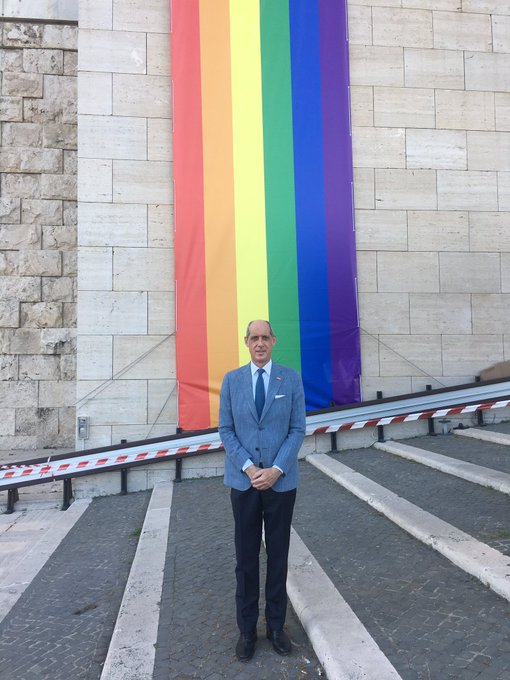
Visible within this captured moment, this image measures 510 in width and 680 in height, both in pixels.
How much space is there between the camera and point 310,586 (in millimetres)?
3496

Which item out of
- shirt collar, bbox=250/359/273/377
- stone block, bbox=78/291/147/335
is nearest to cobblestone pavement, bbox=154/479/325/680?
shirt collar, bbox=250/359/273/377

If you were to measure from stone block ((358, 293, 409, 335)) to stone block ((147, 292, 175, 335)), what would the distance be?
3.04 meters

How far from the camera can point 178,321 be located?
7539 mm

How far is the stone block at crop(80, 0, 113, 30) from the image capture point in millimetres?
7590

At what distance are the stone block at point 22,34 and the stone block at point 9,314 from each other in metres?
4.81

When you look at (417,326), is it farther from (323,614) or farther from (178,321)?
(323,614)

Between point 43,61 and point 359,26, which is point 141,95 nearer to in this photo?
point 43,61

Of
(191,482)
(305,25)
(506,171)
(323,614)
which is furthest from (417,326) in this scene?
(323,614)

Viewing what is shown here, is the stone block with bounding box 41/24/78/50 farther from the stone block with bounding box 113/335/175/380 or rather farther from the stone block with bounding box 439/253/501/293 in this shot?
the stone block with bounding box 439/253/501/293

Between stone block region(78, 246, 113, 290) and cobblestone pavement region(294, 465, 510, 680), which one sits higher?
stone block region(78, 246, 113, 290)

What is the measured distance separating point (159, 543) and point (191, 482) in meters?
2.42

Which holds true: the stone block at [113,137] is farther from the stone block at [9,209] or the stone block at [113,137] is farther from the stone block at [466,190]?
the stone block at [466,190]

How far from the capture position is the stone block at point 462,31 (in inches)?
326

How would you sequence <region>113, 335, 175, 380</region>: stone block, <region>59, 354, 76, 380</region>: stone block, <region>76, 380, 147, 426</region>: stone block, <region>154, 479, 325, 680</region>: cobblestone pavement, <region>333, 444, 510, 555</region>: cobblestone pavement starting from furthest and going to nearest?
<region>59, 354, 76, 380</region>: stone block < <region>113, 335, 175, 380</region>: stone block < <region>76, 380, 147, 426</region>: stone block < <region>333, 444, 510, 555</region>: cobblestone pavement < <region>154, 479, 325, 680</region>: cobblestone pavement
